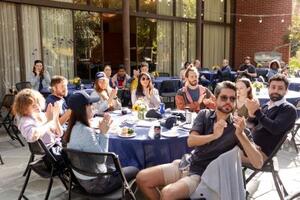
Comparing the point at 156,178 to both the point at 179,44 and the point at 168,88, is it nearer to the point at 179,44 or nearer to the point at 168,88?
the point at 168,88

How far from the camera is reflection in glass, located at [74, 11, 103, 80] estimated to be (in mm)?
8844

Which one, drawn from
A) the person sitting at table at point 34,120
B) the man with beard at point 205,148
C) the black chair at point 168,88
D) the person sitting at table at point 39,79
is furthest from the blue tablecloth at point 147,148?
the black chair at point 168,88

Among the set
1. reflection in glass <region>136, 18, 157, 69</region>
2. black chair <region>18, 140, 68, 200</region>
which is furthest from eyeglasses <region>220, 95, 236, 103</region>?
reflection in glass <region>136, 18, 157, 69</region>

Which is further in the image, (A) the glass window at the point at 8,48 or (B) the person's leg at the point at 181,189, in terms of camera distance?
(A) the glass window at the point at 8,48

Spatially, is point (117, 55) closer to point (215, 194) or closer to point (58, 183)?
point (58, 183)

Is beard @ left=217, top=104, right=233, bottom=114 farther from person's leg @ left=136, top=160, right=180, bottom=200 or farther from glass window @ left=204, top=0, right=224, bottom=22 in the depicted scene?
glass window @ left=204, top=0, right=224, bottom=22

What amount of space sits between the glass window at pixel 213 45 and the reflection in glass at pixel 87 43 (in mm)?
4865

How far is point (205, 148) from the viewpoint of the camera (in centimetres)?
261

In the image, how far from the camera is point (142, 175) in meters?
2.84

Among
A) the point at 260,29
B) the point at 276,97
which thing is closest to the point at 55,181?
the point at 276,97

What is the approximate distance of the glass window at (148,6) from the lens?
10548 millimetres

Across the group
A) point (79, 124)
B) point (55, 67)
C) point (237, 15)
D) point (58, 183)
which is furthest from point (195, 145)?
point (237, 15)

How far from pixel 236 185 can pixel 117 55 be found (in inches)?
461

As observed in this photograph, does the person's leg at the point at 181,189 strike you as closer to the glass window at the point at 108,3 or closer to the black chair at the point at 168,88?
the black chair at the point at 168,88
